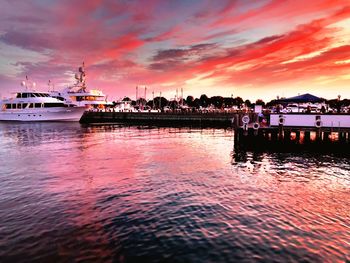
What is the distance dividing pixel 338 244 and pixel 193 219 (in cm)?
515

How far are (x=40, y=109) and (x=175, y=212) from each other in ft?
263

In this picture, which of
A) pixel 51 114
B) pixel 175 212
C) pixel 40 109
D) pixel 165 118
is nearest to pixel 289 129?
pixel 175 212

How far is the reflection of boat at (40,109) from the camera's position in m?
81.8

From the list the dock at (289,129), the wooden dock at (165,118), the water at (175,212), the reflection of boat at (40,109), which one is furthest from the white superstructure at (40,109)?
the water at (175,212)

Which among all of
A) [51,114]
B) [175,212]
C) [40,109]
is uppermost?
[40,109]

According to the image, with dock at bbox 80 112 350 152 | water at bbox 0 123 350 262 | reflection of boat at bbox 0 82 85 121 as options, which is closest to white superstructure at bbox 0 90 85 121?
reflection of boat at bbox 0 82 85 121

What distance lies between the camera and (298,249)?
9188mm

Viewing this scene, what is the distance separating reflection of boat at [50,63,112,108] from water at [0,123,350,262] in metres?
71.7

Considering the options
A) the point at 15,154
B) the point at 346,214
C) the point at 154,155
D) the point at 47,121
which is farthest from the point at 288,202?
the point at 47,121

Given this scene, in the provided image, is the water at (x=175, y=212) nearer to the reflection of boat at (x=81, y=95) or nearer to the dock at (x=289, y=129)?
the dock at (x=289, y=129)

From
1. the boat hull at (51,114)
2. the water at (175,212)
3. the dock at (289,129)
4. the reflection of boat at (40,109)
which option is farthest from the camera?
the reflection of boat at (40,109)

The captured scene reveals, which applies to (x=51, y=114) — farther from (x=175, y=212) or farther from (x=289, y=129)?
(x=175, y=212)

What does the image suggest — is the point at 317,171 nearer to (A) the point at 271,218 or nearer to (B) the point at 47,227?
(A) the point at 271,218

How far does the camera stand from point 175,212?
12.4 metres
